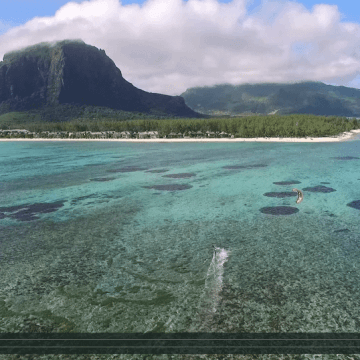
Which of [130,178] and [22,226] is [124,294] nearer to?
[22,226]

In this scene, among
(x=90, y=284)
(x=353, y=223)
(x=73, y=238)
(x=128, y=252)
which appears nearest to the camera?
(x=90, y=284)

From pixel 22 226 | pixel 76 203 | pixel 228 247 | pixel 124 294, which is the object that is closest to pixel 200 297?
pixel 124 294

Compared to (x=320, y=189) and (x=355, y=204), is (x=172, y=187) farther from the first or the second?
(x=355, y=204)

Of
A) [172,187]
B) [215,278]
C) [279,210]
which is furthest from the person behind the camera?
[172,187]

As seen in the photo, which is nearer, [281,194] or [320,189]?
[281,194]

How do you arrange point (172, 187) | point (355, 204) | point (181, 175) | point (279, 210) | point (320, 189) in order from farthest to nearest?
point (181, 175), point (172, 187), point (320, 189), point (355, 204), point (279, 210)

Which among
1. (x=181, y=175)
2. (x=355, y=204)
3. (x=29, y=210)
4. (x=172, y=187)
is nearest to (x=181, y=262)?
(x=29, y=210)

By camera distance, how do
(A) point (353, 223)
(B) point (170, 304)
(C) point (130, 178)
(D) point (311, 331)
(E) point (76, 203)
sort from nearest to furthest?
(D) point (311, 331)
(B) point (170, 304)
(A) point (353, 223)
(E) point (76, 203)
(C) point (130, 178)

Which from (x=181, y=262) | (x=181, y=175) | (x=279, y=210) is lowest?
(x=181, y=262)
